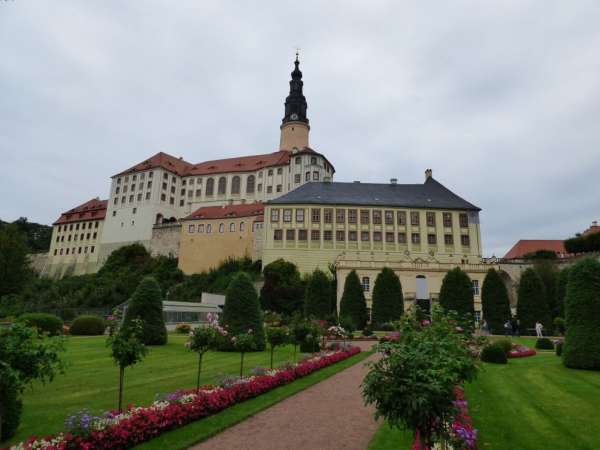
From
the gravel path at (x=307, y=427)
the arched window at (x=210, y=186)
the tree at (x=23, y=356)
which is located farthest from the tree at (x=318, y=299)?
the arched window at (x=210, y=186)

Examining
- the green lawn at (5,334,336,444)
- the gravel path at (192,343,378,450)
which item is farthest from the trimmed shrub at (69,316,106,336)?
the gravel path at (192,343,378,450)

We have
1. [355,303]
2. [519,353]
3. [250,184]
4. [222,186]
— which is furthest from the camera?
[222,186]

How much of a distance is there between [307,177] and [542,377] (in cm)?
6066

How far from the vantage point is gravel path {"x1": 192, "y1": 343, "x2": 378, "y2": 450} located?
7391 millimetres

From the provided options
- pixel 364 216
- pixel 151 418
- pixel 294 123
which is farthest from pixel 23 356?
pixel 294 123

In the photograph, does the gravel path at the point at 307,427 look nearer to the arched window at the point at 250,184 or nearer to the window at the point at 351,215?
the window at the point at 351,215

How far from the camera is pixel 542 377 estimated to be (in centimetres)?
1361

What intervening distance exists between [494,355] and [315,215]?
37.9 m

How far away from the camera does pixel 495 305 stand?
35000 millimetres

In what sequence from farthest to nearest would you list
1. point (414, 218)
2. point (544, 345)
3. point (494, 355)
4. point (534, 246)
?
point (534, 246) → point (414, 218) → point (544, 345) → point (494, 355)

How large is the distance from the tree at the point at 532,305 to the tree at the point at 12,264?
50.7m

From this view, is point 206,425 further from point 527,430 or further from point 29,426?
point 527,430

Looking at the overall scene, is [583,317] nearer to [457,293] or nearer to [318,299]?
[457,293]

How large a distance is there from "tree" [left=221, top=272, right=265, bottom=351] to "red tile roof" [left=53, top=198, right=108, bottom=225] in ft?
236
